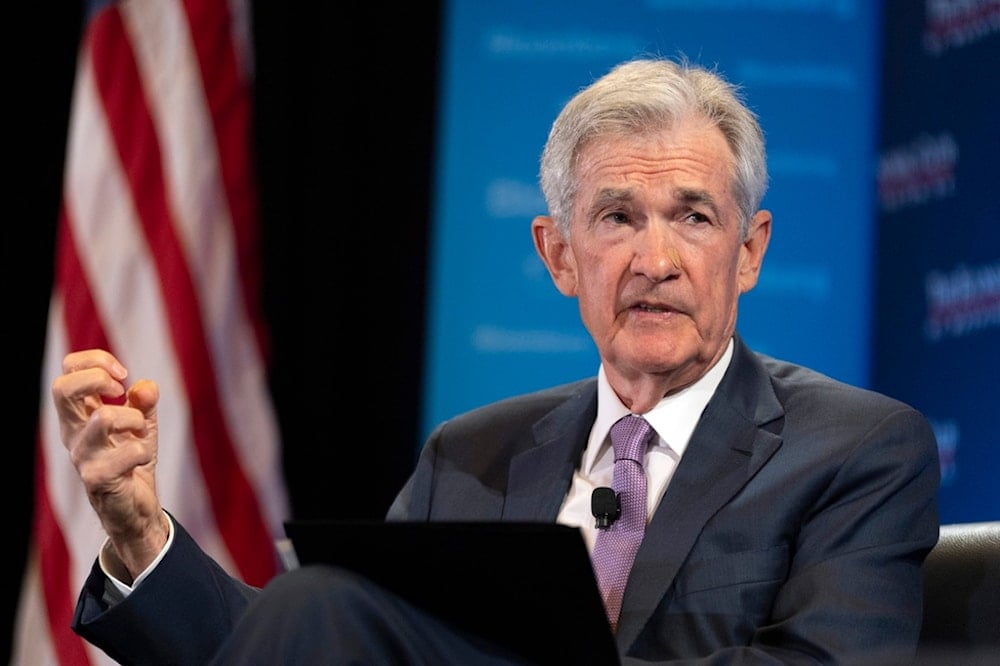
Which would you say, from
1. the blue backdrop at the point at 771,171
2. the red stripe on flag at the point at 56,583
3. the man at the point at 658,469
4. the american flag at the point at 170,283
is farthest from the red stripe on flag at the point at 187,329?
the man at the point at 658,469

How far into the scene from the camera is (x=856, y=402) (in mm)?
1922

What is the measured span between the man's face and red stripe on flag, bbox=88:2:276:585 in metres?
1.40

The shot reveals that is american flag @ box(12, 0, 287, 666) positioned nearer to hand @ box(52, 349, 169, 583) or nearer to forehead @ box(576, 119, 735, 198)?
hand @ box(52, 349, 169, 583)

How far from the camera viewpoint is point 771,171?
3848mm

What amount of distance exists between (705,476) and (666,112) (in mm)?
541

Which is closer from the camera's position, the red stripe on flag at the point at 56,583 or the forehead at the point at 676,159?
the forehead at the point at 676,159

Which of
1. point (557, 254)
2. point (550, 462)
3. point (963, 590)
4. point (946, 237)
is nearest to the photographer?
point (963, 590)

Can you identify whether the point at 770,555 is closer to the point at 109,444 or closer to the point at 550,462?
the point at 550,462

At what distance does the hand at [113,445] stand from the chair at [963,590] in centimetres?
106

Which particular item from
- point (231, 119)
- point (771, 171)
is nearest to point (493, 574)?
point (231, 119)

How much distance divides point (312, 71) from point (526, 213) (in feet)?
2.40

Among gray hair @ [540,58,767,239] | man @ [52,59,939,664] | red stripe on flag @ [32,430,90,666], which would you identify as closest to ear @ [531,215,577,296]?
man @ [52,59,939,664]

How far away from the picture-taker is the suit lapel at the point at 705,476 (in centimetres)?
180

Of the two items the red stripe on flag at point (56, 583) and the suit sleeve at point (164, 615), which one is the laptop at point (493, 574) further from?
the red stripe on flag at point (56, 583)
